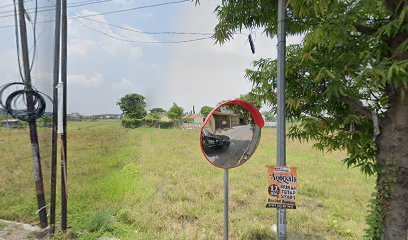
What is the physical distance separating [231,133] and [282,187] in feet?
2.06

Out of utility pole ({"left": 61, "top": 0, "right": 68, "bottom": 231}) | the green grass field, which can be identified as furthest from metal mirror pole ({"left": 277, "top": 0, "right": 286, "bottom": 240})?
utility pole ({"left": 61, "top": 0, "right": 68, "bottom": 231})

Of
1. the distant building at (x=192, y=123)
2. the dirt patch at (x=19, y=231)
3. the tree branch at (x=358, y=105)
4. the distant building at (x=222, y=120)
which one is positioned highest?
the tree branch at (x=358, y=105)

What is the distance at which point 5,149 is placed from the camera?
143 inches

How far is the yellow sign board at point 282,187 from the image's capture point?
166 cm

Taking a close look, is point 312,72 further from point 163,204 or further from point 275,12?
point 163,204

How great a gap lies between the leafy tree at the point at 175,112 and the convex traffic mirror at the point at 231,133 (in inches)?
1580

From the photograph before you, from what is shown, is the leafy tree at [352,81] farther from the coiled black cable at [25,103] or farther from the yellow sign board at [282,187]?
the coiled black cable at [25,103]

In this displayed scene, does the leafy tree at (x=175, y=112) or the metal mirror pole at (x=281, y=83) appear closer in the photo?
the metal mirror pole at (x=281, y=83)

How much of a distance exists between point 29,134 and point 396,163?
4.00 meters

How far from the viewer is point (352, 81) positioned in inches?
57.1

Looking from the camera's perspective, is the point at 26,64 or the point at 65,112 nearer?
the point at 26,64

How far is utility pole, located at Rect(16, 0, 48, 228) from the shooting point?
2.70 metres

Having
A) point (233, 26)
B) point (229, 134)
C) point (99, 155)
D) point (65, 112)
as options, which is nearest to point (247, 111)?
point (229, 134)

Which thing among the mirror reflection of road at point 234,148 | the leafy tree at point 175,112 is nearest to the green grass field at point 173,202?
the mirror reflection of road at point 234,148
